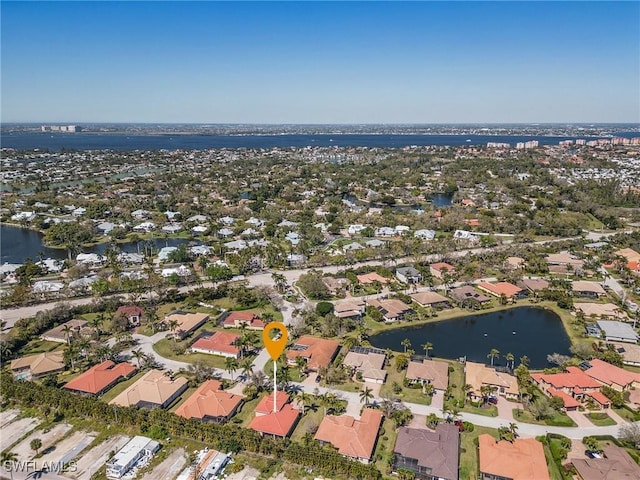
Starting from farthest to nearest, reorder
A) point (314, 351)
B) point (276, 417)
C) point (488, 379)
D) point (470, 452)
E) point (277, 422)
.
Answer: point (314, 351) → point (488, 379) → point (276, 417) → point (277, 422) → point (470, 452)

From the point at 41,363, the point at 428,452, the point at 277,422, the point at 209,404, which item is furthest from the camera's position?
the point at 41,363

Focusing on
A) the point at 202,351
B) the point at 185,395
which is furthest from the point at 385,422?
the point at 202,351

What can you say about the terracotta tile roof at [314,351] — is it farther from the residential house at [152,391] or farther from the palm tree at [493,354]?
the palm tree at [493,354]

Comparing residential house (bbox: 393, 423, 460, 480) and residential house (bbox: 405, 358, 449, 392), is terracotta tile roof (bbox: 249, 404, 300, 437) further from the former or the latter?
residential house (bbox: 405, 358, 449, 392)

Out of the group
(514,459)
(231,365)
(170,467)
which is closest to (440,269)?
(231,365)

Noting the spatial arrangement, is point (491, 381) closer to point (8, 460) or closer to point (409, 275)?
point (409, 275)

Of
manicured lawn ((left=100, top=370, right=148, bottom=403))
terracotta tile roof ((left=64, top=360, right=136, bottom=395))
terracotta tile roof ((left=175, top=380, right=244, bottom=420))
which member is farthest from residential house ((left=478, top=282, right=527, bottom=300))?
terracotta tile roof ((left=64, top=360, right=136, bottom=395))
